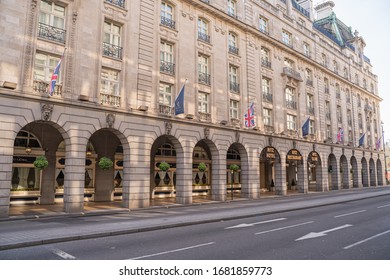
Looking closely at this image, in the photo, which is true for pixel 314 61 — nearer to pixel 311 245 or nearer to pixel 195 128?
pixel 195 128

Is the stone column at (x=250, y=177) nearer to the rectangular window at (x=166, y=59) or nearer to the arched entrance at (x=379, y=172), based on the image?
the rectangular window at (x=166, y=59)

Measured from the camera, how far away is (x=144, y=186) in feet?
72.7

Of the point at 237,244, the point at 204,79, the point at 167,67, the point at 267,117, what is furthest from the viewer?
the point at 267,117

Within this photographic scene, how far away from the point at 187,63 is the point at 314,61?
77.9 ft

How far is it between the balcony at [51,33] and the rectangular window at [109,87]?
3323 millimetres

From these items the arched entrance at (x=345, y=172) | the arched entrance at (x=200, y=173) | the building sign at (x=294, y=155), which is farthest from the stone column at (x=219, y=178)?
the arched entrance at (x=345, y=172)

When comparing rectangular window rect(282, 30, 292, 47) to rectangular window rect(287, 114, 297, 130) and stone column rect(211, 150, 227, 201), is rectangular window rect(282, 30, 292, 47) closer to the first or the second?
rectangular window rect(287, 114, 297, 130)

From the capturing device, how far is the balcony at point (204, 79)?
90.7ft

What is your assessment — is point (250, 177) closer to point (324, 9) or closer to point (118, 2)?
point (118, 2)

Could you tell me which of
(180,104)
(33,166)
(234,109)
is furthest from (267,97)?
(33,166)

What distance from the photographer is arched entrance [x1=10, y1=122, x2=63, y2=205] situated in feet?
73.0

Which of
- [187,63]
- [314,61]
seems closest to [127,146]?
[187,63]

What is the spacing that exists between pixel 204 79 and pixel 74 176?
1469 centimetres

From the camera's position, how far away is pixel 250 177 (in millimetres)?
30688
